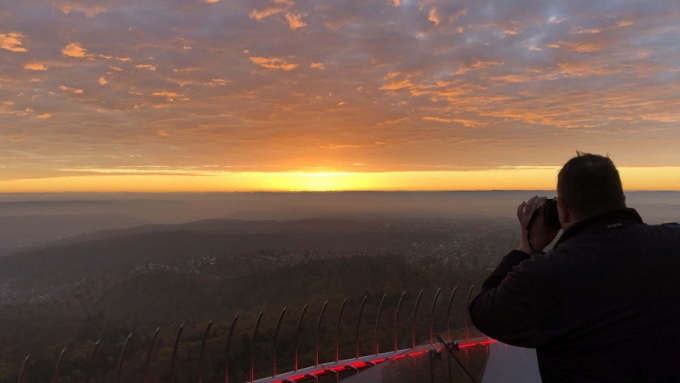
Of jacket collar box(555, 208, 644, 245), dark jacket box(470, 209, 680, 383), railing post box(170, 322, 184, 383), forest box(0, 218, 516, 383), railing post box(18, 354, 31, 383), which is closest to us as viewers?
dark jacket box(470, 209, 680, 383)

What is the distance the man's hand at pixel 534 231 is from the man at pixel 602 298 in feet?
0.67

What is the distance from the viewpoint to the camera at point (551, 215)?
160cm

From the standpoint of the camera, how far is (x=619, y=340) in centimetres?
128

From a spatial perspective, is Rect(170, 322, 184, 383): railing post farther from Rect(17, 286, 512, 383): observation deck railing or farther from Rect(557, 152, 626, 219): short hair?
Rect(557, 152, 626, 219): short hair

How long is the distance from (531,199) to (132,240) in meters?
86.0

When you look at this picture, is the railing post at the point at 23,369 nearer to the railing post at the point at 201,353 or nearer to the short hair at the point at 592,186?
the railing post at the point at 201,353

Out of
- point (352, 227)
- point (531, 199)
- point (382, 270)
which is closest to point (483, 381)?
point (531, 199)

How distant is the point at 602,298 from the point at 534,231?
16.3 inches

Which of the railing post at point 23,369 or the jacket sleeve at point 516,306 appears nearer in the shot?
the jacket sleeve at point 516,306

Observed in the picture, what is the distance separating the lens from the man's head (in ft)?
4.61

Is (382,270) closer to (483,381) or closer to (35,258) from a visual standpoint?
(483,381)

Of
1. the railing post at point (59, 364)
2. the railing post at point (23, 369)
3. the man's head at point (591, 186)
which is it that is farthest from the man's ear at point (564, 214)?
the railing post at point (23, 369)

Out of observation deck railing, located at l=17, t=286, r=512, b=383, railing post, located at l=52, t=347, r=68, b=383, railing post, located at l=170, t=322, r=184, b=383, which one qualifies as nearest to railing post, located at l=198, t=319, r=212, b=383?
observation deck railing, located at l=17, t=286, r=512, b=383

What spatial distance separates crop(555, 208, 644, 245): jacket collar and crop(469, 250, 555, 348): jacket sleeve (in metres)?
0.19
